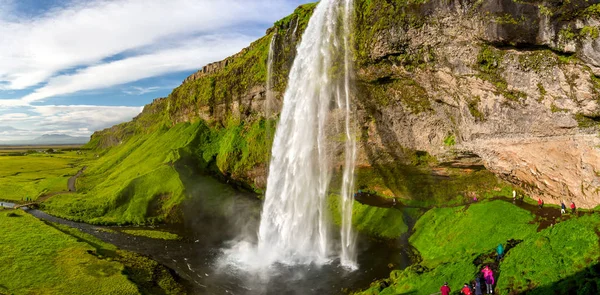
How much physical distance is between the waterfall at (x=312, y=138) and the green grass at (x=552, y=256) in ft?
53.5

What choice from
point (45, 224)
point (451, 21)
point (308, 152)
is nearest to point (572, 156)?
point (451, 21)

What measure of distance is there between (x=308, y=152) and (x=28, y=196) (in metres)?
50.5

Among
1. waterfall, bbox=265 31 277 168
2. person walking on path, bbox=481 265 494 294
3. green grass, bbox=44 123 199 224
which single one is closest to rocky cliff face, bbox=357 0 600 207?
person walking on path, bbox=481 265 494 294

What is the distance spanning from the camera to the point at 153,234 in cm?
3447

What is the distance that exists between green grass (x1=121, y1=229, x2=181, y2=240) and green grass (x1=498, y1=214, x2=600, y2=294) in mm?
29180

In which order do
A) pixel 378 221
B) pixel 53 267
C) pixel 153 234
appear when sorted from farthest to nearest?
1. pixel 153 234
2. pixel 378 221
3. pixel 53 267

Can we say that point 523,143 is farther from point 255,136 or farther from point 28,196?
point 28,196

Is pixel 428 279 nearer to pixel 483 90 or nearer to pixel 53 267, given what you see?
pixel 483 90

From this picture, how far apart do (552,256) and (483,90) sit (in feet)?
58.4

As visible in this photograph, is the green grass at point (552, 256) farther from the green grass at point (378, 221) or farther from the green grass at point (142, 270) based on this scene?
the green grass at point (142, 270)

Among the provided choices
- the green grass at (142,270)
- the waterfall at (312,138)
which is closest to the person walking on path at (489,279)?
the waterfall at (312,138)

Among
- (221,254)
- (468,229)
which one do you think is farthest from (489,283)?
(221,254)

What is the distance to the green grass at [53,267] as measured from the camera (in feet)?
69.4

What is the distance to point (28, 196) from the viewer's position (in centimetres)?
5444
